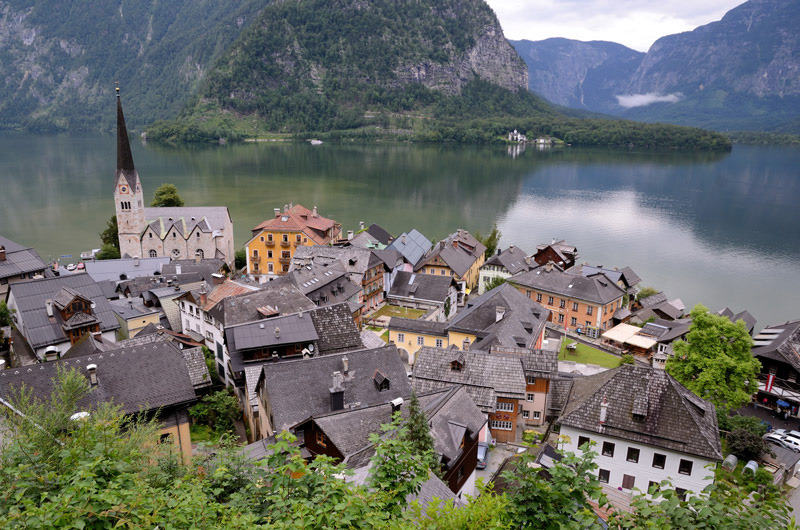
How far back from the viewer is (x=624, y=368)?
2589 cm

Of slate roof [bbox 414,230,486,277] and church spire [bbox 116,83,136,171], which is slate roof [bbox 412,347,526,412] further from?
church spire [bbox 116,83,136,171]

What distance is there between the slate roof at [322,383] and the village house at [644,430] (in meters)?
8.96

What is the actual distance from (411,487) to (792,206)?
147 meters

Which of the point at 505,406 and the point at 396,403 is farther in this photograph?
the point at 505,406

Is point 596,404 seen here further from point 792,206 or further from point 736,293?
point 792,206

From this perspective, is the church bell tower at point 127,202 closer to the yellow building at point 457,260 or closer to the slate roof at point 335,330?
the yellow building at point 457,260

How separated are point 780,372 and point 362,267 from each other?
35274 millimetres

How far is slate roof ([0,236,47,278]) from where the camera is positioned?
4622cm

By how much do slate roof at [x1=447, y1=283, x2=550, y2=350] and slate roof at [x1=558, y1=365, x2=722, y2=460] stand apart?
10.6m

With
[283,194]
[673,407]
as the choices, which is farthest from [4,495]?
[283,194]

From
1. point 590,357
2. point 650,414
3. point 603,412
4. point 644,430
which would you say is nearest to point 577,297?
point 590,357

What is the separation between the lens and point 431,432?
21.1m

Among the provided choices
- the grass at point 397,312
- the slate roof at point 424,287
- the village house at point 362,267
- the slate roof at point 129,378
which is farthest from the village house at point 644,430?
the village house at point 362,267

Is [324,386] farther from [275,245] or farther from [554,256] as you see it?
[554,256]
